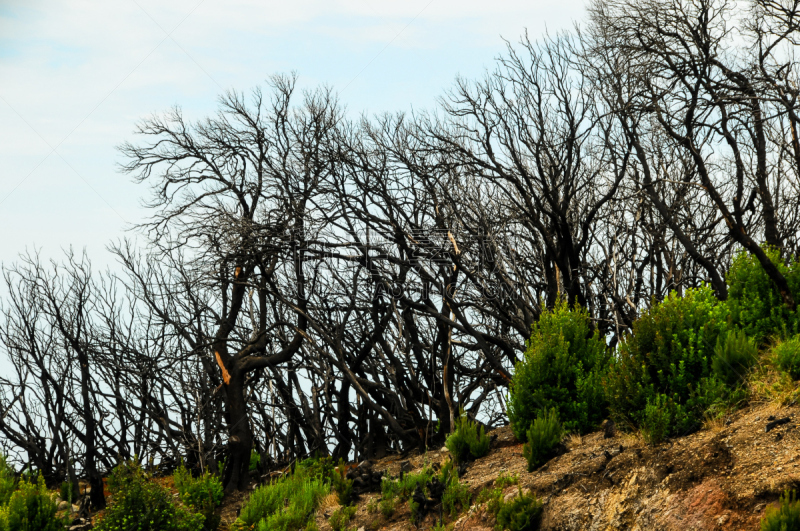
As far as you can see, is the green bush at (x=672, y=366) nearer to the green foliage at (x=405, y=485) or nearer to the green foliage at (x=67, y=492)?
the green foliage at (x=405, y=485)

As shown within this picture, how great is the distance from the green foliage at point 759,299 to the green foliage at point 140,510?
8641mm

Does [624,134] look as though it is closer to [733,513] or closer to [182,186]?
[733,513]

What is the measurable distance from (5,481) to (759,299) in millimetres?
14104

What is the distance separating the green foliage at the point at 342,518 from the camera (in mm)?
9449

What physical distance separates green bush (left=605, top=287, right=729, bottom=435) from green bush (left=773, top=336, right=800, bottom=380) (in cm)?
69

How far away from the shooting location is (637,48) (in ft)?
33.1

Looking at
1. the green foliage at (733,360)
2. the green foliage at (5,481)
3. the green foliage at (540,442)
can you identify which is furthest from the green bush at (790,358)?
the green foliage at (5,481)

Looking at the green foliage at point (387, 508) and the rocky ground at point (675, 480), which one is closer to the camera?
the rocky ground at point (675, 480)

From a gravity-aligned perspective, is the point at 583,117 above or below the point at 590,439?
above

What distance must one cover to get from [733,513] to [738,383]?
2295 millimetres

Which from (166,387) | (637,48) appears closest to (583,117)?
(637,48)

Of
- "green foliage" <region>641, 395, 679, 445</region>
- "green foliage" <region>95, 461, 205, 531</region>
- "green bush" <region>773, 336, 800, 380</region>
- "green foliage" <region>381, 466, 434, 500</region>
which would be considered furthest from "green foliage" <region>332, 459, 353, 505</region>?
"green bush" <region>773, 336, 800, 380</region>

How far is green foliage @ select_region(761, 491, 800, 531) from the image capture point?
5.15 metres

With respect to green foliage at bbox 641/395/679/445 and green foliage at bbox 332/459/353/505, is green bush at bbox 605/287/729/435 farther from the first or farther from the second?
green foliage at bbox 332/459/353/505
